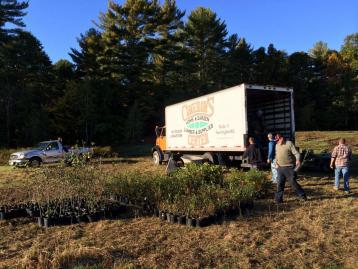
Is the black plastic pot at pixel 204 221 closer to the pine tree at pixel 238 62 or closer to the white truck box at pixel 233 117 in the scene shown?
the white truck box at pixel 233 117

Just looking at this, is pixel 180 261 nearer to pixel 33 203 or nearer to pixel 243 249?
pixel 243 249

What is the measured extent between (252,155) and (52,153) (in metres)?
12.5

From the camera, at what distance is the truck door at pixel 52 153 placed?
71.3 feet

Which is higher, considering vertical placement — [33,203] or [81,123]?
[81,123]

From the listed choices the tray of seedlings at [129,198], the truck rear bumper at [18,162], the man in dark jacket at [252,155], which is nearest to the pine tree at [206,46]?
the truck rear bumper at [18,162]

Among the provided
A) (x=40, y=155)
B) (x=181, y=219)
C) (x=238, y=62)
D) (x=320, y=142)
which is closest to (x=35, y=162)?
(x=40, y=155)

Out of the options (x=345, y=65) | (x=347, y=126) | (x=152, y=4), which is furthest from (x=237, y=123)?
(x=345, y=65)

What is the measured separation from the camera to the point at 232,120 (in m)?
14.3

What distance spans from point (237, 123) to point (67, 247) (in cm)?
885

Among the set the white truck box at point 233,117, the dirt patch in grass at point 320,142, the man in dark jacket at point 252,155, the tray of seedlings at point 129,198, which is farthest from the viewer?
the dirt patch in grass at point 320,142

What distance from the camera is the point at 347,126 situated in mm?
46188

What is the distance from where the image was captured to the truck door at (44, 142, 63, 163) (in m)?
21.7

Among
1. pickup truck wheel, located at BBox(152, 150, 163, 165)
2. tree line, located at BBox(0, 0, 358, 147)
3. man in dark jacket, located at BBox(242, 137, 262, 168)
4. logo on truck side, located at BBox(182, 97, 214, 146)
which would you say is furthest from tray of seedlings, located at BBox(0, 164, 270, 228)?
tree line, located at BBox(0, 0, 358, 147)

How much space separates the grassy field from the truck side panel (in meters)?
5.27
